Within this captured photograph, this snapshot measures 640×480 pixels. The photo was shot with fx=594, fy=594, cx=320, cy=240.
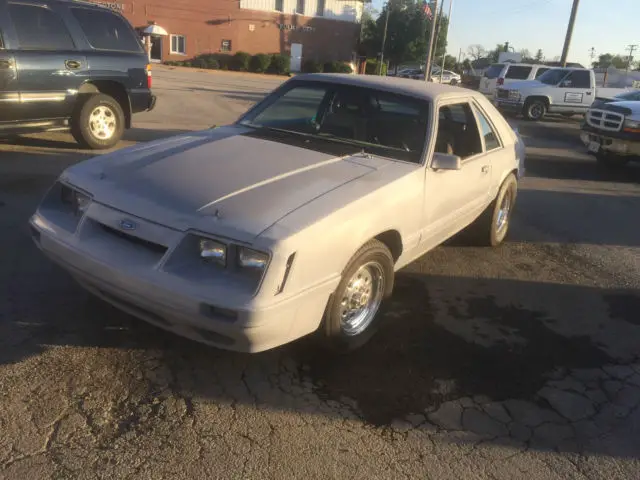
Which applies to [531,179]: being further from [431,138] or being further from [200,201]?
[200,201]

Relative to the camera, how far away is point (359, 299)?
12.0 feet

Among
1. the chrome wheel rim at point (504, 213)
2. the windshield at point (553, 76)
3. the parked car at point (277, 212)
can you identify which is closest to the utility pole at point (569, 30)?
the windshield at point (553, 76)

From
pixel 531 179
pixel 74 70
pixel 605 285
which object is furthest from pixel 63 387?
pixel 531 179

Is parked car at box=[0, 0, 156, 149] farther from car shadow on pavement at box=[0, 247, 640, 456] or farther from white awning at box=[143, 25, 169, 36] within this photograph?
white awning at box=[143, 25, 169, 36]

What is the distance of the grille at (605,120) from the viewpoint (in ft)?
36.4

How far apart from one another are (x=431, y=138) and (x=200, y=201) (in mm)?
1870

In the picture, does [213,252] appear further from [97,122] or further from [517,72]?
[517,72]

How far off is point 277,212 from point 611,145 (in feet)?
32.5

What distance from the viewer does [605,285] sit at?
5.23 metres

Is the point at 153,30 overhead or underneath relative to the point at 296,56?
overhead

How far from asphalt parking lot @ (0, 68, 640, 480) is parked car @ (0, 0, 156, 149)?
11.4 feet

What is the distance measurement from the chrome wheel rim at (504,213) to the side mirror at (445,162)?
6.49 ft

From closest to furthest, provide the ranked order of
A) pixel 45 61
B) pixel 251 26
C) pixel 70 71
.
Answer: pixel 45 61 → pixel 70 71 → pixel 251 26

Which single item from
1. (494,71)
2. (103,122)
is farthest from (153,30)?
(103,122)
